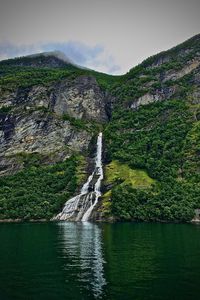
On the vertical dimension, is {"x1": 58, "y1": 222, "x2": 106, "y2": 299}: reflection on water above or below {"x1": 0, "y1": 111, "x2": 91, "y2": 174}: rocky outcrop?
below

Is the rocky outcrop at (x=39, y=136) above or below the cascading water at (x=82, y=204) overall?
above

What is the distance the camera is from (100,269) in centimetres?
4147

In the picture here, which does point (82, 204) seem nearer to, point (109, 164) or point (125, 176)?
point (125, 176)

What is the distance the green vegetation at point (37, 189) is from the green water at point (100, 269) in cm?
5914

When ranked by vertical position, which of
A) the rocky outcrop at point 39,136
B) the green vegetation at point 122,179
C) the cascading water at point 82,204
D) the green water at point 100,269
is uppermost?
the rocky outcrop at point 39,136

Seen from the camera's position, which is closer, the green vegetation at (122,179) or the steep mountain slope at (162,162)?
the steep mountain slope at (162,162)

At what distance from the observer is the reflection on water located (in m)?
35.4

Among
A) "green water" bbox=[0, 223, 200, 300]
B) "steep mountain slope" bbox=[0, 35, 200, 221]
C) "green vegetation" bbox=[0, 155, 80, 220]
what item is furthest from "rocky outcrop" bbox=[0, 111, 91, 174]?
"green water" bbox=[0, 223, 200, 300]

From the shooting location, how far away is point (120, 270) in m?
40.8

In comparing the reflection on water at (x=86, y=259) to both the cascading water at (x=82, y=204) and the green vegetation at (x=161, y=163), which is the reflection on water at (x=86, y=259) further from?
the green vegetation at (x=161, y=163)

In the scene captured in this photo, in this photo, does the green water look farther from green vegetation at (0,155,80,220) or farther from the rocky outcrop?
the rocky outcrop

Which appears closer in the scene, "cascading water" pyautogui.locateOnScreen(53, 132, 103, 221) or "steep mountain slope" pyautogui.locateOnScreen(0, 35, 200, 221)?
"cascading water" pyautogui.locateOnScreen(53, 132, 103, 221)

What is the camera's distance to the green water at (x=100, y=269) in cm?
3225

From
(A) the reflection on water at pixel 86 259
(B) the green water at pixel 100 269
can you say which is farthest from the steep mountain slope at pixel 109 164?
(B) the green water at pixel 100 269
